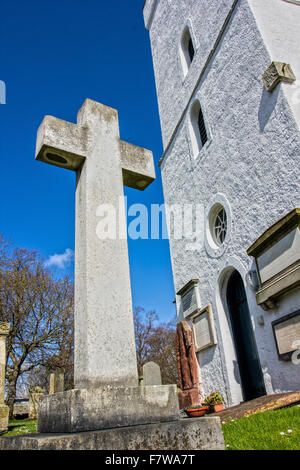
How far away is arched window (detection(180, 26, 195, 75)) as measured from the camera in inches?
473

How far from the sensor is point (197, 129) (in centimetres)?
1105

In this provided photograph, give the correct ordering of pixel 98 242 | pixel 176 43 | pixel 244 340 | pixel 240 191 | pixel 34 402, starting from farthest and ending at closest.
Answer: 1. pixel 34 402
2. pixel 176 43
3. pixel 244 340
4. pixel 240 191
5. pixel 98 242

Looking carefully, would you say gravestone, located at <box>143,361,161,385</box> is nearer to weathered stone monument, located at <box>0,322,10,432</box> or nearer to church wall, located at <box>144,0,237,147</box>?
weathered stone monument, located at <box>0,322,10,432</box>

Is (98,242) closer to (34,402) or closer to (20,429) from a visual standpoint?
(20,429)

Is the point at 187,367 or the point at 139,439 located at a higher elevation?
the point at 187,367

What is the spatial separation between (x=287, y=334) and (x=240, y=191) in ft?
11.5

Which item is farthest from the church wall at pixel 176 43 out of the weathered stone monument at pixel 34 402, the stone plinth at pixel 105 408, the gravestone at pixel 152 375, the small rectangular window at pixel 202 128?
the weathered stone monument at pixel 34 402

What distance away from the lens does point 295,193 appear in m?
6.23

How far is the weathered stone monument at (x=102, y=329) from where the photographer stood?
6.93 ft

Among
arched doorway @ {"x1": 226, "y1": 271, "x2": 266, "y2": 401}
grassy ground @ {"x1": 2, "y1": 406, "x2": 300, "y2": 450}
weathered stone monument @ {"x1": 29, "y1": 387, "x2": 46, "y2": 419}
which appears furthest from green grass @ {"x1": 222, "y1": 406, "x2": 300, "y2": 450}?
weathered stone monument @ {"x1": 29, "y1": 387, "x2": 46, "y2": 419}

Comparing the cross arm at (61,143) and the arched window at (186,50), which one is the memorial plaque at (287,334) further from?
the arched window at (186,50)

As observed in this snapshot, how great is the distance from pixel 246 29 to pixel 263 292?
6438 millimetres

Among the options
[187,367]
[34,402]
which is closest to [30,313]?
[34,402]

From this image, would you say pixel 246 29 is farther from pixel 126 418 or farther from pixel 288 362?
pixel 126 418
